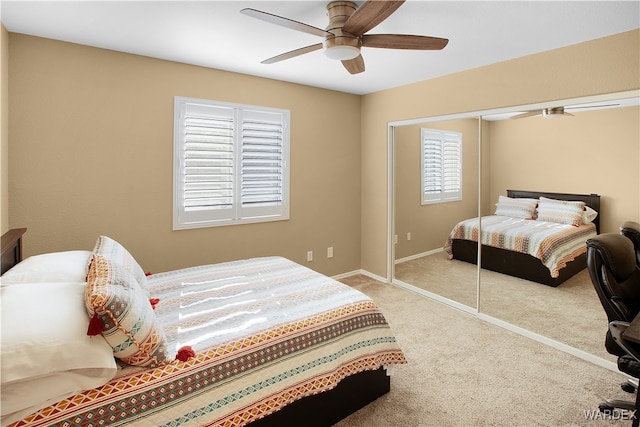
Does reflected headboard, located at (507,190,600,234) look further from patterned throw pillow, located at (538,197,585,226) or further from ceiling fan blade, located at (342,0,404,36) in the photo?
ceiling fan blade, located at (342,0,404,36)

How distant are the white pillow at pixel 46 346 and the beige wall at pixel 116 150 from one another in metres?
1.71

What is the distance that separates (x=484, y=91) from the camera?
330 cm

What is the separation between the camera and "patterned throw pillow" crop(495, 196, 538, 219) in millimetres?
3123

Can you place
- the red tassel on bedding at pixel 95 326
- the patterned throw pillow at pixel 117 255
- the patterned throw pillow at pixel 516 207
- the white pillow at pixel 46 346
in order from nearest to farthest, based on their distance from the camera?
the white pillow at pixel 46 346, the red tassel on bedding at pixel 95 326, the patterned throw pillow at pixel 117 255, the patterned throw pillow at pixel 516 207

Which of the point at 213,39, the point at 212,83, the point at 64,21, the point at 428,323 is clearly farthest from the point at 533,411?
the point at 64,21

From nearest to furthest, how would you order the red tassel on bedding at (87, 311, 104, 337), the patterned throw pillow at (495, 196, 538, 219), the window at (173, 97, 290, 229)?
the red tassel on bedding at (87, 311, 104, 337), the patterned throw pillow at (495, 196, 538, 219), the window at (173, 97, 290, 229)

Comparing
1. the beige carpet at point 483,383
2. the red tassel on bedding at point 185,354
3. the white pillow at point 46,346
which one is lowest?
the beige carpet at point 483,383

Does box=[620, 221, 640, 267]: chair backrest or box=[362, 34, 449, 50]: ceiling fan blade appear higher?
box=[362, 34, 449, 50]: ceiling fan blade

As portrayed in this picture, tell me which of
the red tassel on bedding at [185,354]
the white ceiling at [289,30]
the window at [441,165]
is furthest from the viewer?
the window at [441,165]

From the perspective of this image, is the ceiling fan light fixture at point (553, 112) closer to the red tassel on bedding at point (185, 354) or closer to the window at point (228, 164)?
the window at point (228, 164)

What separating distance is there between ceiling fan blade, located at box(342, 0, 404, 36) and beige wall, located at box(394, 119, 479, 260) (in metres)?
1.99

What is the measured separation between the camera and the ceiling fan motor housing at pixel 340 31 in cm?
204

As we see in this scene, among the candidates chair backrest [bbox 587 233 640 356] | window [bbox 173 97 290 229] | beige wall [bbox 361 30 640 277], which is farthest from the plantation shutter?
chair backrest [bbox 587 233 640 356]

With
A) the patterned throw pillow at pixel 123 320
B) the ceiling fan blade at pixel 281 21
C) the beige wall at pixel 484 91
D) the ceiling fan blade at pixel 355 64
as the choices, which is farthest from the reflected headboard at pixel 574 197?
the patterned throw pillow at pixel 123 320
